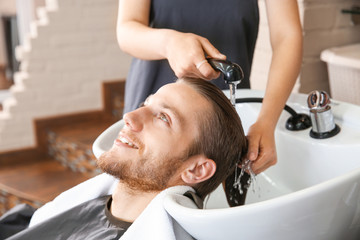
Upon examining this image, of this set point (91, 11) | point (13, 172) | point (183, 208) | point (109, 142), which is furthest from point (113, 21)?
point (183, 208)

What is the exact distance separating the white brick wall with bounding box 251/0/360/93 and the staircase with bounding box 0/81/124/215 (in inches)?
74.2

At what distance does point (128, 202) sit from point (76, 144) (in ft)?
7.95

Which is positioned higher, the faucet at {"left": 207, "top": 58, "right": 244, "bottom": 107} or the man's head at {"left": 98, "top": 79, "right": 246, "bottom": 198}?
the faucet at {"left": 207, "top": 58, "right": 244, "bottom": 107}

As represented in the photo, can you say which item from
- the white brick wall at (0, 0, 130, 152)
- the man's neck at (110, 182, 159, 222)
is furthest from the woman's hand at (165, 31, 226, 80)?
the white brick wall at (0, 0, 130, 152)

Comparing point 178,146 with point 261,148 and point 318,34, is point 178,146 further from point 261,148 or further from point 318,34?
point 318,34

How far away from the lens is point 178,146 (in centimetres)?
114

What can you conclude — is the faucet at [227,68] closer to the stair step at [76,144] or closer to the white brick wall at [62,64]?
the stair step at [76,144]

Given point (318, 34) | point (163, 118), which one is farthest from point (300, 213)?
point (318, 34)

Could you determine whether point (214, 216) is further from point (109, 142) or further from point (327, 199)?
point (109, 142)

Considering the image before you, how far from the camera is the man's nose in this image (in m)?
1.15

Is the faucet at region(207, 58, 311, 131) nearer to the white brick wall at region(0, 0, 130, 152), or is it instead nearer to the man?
the man

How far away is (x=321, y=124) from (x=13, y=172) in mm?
2829

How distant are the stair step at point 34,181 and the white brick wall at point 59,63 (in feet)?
0.71

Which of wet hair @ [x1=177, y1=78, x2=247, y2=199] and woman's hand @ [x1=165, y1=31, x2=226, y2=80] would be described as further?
wet hair @ [x1=177, y1=78, x2=247, y2=199]
